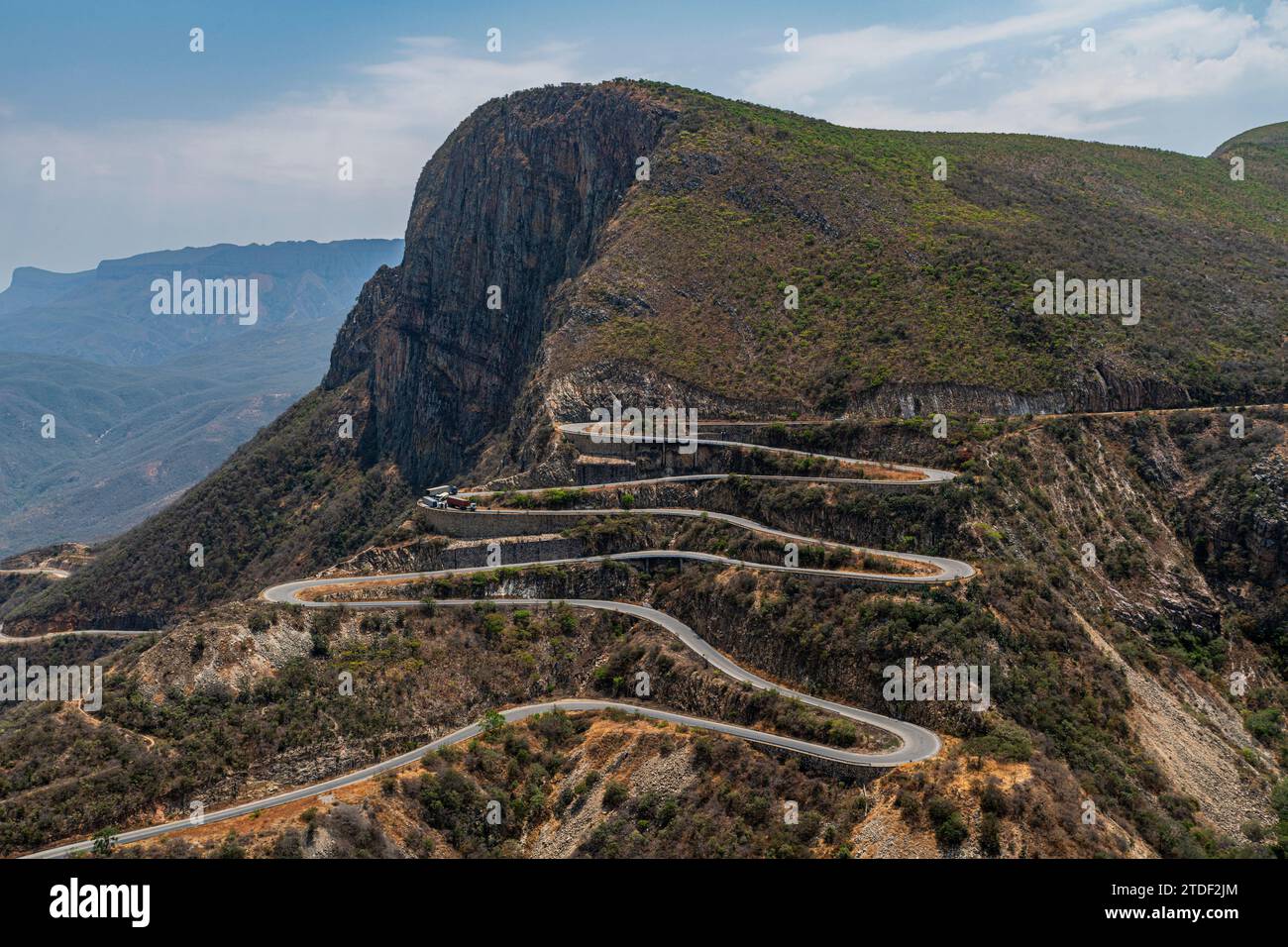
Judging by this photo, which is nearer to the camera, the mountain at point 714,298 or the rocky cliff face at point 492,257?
the mountain at point 714,298

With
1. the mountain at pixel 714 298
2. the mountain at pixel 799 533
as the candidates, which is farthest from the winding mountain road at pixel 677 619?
the mountain at pixel 714 298

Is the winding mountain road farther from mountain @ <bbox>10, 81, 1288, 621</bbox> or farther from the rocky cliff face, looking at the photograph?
the rocky cliff face

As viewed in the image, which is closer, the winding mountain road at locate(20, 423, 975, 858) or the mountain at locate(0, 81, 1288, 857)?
the winding mountain road at locate(20, 423, 975, 858)

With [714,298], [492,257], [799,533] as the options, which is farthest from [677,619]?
[492,257]

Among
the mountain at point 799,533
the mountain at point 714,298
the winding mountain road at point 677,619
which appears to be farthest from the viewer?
the mountain at point 714,298

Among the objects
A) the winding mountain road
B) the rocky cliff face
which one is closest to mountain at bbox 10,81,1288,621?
the rocky cliff face

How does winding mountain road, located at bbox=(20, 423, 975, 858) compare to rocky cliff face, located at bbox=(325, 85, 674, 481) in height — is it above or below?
below

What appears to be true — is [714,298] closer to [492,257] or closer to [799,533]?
[799,533]

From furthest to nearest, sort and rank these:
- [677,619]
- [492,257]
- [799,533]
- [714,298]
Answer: [492,257]
[714,298]
[799,533]
[677,619]

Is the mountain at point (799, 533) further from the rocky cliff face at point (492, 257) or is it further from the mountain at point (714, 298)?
the rocky cliff face at point (492, 257)
